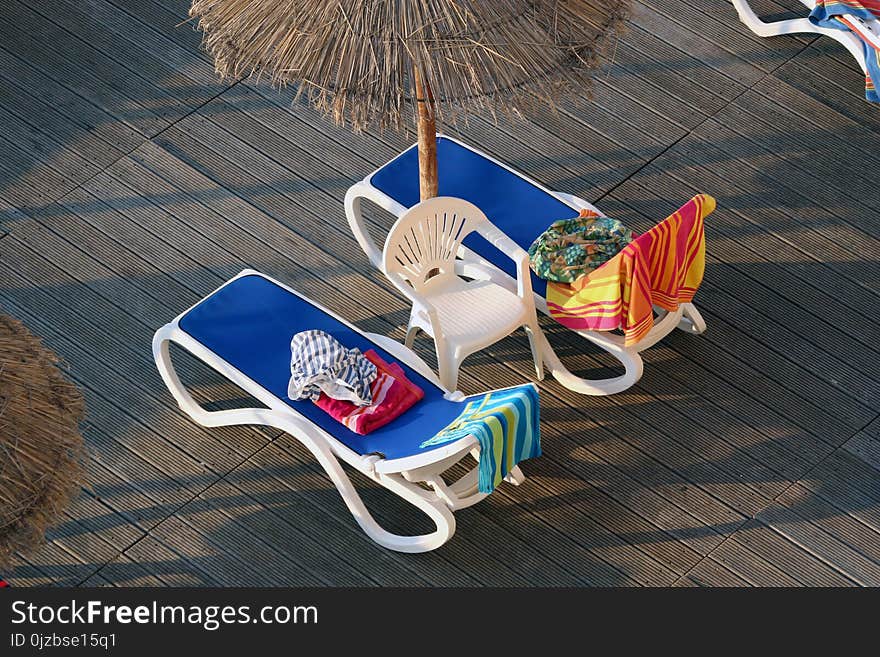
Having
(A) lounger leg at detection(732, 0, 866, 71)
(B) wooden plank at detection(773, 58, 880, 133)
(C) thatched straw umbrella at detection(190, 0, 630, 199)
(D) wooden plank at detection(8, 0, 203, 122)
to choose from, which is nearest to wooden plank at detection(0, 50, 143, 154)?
(D) wooden plank at detection(8, 0, 203, 122)

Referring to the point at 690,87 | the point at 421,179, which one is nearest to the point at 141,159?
the point at 421,179

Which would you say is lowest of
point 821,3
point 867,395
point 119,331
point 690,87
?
point 119,331

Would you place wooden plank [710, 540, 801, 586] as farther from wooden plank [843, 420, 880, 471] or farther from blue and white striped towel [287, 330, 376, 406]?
blue and white striped towel [287, 330, 376, 406]

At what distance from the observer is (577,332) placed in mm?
6133

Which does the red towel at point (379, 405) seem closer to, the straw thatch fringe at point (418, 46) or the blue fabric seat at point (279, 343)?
the blue fabric seat at point (279, 343)

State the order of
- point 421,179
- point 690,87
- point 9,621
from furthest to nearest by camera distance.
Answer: point 690,87
point 421,179
point 9,621

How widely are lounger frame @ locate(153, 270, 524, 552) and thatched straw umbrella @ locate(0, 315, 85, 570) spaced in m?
1.43

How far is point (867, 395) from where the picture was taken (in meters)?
6.02

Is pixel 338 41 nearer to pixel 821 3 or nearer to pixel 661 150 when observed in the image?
pixel 661 150

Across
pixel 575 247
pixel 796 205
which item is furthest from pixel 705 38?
pixel 575 247

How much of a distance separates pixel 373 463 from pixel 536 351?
3.16 feet

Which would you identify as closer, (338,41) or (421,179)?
(338,41)

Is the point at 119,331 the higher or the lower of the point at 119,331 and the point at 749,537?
the lower

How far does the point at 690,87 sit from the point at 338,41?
98.8 inches
